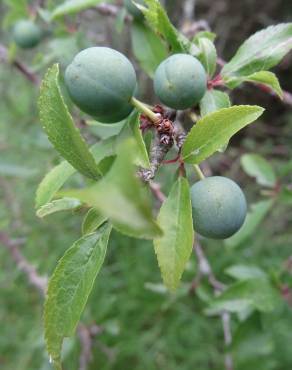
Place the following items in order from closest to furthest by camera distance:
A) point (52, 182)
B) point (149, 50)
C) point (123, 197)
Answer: point (123, 197) → point (52, 182) → point (149, 50)

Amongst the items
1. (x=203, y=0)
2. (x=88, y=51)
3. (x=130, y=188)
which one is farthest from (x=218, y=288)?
(x=203, y=0)

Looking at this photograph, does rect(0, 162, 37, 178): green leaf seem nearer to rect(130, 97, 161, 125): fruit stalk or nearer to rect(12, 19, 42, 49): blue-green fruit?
rect(12, 19, 42, 49): blue-green fruit

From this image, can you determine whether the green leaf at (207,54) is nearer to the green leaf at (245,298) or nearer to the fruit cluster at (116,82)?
the fruit cluster at (116,82)

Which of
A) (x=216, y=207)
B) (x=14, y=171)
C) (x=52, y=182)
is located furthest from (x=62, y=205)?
(x=14, y=171)

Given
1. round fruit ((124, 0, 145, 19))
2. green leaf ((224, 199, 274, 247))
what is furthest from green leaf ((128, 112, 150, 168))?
green leaf ((224, 199, 274, 247))

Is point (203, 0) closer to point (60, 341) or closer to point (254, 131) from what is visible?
point (254, 131)

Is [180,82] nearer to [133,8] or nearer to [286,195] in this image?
[133,8]

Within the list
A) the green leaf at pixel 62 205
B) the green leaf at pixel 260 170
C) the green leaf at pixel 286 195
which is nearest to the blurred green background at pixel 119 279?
the green leaf at pixel 260 170
